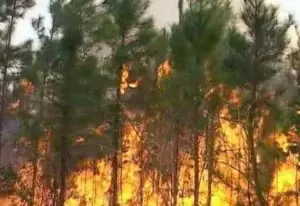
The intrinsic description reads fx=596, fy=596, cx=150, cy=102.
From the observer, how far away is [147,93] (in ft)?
67.6

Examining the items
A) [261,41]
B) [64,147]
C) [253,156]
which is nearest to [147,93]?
[64,147]

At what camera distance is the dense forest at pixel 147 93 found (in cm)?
1548

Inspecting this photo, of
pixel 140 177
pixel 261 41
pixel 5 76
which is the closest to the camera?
pixel 261 41

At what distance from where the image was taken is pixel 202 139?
59.9ft

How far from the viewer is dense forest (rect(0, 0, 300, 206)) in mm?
15484

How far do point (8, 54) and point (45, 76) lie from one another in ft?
5.44

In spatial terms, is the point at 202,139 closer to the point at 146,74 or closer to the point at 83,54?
the point at 146,74

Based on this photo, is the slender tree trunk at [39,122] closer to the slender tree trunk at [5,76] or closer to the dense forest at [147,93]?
the dense forest at [147,93]

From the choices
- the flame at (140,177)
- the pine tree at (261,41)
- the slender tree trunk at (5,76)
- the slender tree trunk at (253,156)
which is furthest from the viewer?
the slender tree trunk at (5,76)

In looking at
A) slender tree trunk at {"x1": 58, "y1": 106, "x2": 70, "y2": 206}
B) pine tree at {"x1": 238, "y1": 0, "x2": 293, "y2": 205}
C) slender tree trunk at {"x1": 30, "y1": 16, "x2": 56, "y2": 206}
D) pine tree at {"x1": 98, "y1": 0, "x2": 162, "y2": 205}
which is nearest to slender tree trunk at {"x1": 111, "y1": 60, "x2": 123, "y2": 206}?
pine tree at {"x1": 98, "y1": 0, "x2": 162, "y2": 205}

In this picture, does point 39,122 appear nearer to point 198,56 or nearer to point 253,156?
point 198,56

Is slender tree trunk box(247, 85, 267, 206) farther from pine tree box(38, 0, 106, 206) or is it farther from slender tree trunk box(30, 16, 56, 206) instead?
slender tree trunk box(30, 16, 56, 206)

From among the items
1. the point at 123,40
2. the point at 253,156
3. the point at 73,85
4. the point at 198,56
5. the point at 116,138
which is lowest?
the point at 253,156

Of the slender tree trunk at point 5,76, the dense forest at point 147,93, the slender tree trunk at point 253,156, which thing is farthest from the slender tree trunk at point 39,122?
the slender tree trunk at point 253,156
